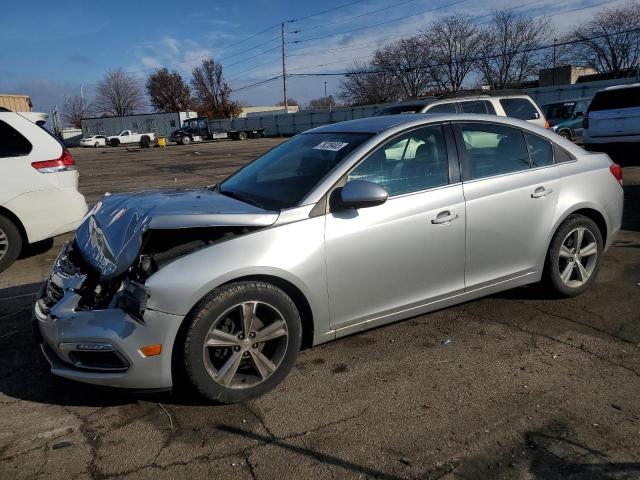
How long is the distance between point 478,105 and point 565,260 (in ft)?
20.7

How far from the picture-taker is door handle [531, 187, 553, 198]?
4.09 meters

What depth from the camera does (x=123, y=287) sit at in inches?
114

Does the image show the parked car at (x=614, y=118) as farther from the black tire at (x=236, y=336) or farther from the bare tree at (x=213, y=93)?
the bare tree at (x=213, y=93)

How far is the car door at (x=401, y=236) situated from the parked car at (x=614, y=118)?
380 inches

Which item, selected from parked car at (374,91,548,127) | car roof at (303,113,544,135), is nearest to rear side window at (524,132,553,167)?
car roof at (303,113,544,135)

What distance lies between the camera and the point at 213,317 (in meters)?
2.91

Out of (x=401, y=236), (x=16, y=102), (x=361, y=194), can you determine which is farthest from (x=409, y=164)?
(x=16, y=102)

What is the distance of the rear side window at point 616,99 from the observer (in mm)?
11680

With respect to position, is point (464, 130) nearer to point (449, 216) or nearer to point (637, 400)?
point (449, 216)

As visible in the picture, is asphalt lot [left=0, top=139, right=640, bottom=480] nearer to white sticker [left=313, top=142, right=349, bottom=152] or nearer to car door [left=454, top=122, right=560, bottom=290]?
car door [left=454, top=122, right=560, bottom=290]

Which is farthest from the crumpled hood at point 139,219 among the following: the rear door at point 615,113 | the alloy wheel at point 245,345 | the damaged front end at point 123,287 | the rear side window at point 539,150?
the rear door at point 615,113

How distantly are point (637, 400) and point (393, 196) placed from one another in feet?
6.13

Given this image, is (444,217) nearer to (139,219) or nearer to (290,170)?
(290,170)

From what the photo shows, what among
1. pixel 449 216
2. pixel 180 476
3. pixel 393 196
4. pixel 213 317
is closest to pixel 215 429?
pixel 180 476
